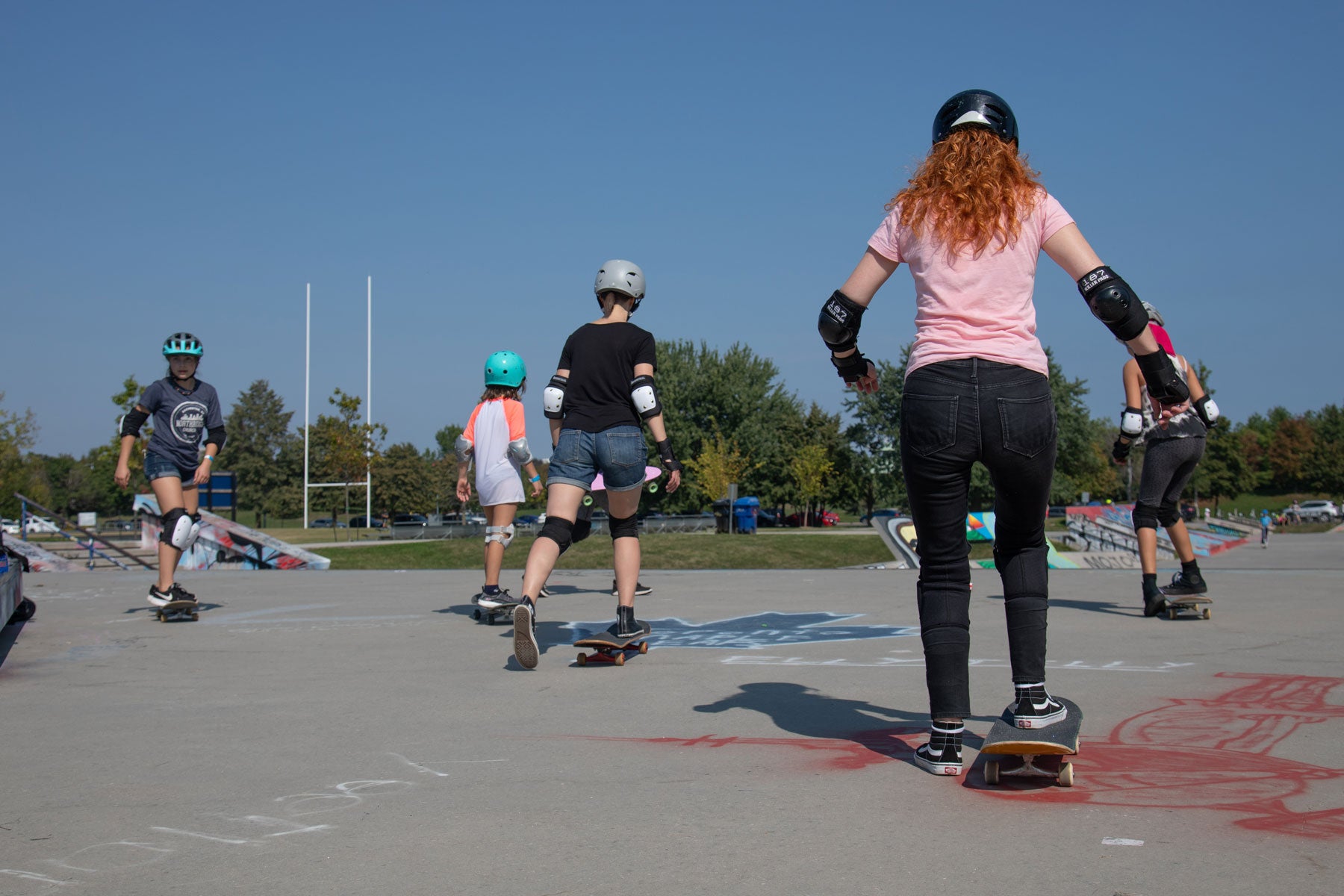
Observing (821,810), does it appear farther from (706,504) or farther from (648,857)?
(706,504)

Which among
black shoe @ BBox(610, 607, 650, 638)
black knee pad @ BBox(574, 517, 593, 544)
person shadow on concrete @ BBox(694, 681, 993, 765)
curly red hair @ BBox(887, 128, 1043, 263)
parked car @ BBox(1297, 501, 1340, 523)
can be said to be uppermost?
curly red hair @ BBox(887, 128, 1043, 263)

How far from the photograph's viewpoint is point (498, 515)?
8.12 meters

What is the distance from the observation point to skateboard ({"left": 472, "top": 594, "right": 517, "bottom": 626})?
7.35 m

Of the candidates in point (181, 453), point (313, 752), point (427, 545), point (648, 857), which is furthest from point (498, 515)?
point (427, 545)

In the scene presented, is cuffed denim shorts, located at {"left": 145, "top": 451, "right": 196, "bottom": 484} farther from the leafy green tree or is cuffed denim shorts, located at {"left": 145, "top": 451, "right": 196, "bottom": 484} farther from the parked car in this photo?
the leafy green tree

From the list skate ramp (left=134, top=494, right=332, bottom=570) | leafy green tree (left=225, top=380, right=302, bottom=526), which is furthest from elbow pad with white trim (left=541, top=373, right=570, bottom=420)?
leafy green tree (left=225, top=380, right=302, bottom=526)

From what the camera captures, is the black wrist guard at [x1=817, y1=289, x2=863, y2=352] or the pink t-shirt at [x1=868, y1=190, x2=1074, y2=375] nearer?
the pink t-shirt at [x1=868, y1=190, x2=1074, y2=375]

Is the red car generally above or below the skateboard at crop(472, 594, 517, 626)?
below

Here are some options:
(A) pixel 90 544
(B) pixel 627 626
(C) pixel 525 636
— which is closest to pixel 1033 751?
(C) pixel 525 636

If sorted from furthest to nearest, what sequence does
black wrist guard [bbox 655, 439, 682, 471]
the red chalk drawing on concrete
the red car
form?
the red car → black wrist guard [bbox 655, 439, 682, 471] → the red chalk drawing on concrete

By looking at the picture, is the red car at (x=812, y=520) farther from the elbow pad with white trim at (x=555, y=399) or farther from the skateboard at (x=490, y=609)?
the elbow pad with white trim at (x=555, y=399)

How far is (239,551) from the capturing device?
61.2ft

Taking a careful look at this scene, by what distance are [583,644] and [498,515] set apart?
292 centimetres

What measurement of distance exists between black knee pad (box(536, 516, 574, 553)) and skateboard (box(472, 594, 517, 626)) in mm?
1734
